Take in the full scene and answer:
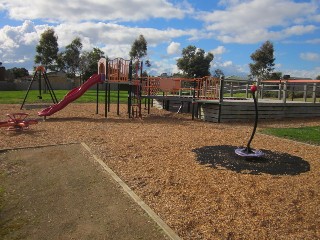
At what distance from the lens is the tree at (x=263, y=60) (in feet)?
140

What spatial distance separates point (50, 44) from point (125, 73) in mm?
38244

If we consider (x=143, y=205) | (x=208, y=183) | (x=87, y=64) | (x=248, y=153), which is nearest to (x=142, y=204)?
(x=143, y=205)

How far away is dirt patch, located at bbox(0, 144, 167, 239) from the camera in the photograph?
3.70 metres

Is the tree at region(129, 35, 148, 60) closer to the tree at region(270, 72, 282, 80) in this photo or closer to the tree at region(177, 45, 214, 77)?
the tree at region(177, 45, 214, 77)

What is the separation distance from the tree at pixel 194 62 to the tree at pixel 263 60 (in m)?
16.7

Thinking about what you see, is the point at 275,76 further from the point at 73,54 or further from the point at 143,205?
the point at 143,205

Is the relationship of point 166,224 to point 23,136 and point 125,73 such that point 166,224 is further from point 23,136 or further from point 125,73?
point 125,73

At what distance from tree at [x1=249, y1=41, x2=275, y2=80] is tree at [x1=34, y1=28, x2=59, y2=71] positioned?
29.6 m

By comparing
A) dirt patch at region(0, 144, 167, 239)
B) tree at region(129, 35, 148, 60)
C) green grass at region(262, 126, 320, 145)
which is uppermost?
tree at region(129, 35, 148, 60)

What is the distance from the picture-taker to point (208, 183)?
204 inches

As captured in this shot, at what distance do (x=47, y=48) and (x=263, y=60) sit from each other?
31643 millimetres

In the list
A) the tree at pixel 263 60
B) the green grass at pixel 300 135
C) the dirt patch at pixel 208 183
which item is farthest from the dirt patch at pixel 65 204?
the tree at pixel 263 60

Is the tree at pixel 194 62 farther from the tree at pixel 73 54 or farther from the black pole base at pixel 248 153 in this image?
the black pole base at pixel 248 153

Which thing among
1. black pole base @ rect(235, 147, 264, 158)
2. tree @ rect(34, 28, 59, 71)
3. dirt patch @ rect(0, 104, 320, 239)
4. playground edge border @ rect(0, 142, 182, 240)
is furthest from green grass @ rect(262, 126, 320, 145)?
tree @ rect(34, 28, 59, 71)
